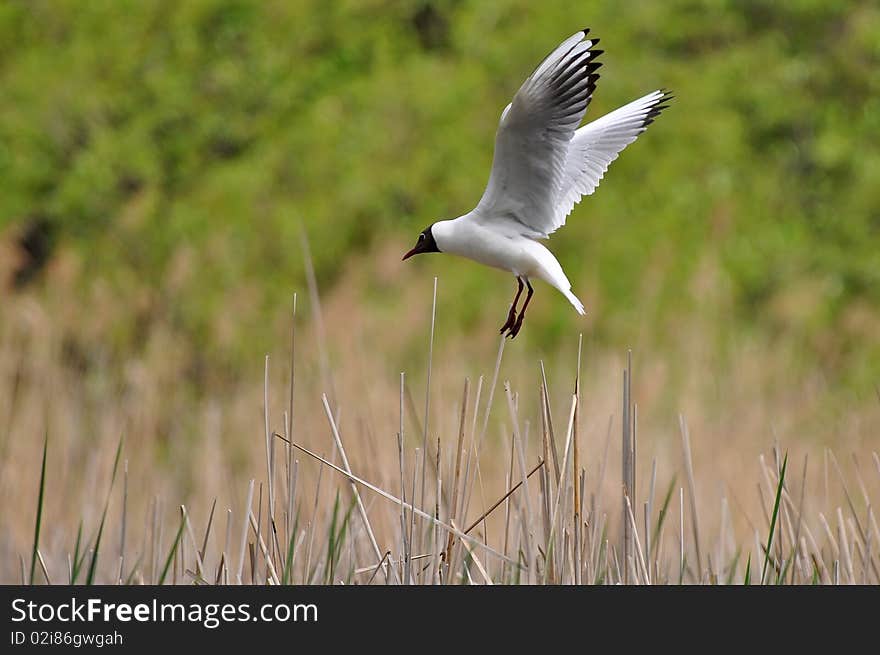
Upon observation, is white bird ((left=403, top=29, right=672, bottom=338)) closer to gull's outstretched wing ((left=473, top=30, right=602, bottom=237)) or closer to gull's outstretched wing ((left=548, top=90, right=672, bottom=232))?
gull's outstretched wing ((left=473, top=30, right=602, bottom=237))

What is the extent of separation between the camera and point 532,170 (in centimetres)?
218

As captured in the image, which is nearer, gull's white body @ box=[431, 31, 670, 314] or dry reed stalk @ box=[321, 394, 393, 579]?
gull's white body @ box=[431, 31, 670, 314]

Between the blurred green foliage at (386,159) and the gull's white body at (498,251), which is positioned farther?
the blurred green foliage at (386,159)

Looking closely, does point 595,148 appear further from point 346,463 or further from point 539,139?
point 346,463

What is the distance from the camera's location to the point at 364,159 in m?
9.57

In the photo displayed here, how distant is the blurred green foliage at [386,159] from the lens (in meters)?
9.17

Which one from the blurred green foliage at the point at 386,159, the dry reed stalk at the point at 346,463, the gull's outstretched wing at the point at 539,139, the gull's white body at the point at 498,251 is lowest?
the dry reed stalk at the point at 346,463

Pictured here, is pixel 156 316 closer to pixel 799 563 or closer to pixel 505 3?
pixel 505 3

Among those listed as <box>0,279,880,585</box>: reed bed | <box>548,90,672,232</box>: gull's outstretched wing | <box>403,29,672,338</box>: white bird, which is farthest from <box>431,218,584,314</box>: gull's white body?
<box>548,90,672,232</box>: gull's outstretched wing

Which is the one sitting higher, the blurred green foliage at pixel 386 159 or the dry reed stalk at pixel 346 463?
the blurred green foliage at pixel 386 159

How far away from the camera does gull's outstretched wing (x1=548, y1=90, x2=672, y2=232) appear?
248cm
